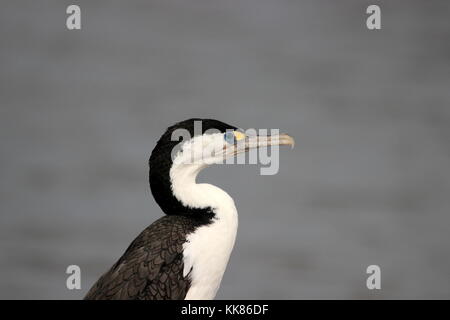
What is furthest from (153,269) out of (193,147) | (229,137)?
(229,137)

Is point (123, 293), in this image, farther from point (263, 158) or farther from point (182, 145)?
point (263, 158)

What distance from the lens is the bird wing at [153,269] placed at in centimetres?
341

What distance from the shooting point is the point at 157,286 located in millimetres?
3465

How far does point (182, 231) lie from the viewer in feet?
11.6

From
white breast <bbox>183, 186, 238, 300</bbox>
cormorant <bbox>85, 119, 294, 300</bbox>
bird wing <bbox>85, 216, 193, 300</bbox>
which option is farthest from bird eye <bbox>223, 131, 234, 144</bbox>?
bird wing <bbox>85, 216, 193, 300</bbox>

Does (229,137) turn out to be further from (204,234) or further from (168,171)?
(204,234)

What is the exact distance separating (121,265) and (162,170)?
1.44ft

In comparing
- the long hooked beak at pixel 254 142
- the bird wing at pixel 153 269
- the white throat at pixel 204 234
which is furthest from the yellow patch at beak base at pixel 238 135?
the bird wing at pixel 153 269

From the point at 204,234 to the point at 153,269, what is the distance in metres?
0.27

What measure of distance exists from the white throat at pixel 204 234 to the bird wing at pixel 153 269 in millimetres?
42

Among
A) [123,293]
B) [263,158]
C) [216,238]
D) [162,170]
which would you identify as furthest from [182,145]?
[263,158]

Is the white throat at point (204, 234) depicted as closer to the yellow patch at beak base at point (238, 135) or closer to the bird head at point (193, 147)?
the bird head at point (193, 147)

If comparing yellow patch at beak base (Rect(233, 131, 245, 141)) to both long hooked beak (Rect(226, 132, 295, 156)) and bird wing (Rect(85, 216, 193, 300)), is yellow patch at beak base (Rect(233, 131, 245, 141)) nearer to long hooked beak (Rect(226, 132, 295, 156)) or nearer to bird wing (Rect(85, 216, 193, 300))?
long hooked beak (Rect(226, 132, 295, 156))

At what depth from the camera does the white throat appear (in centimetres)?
354
